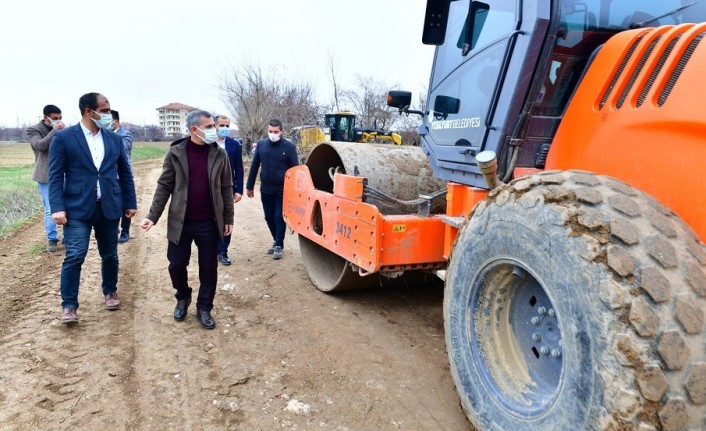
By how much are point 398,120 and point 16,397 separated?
71.2 feet

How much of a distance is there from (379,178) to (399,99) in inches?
31.1

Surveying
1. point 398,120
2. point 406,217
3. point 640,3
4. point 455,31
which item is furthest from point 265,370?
point 398,120

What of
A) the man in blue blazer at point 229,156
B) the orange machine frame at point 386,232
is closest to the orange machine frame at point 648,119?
the orange machine frame at point 386,232

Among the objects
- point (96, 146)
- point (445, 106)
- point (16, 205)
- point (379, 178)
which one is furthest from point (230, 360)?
point (16, 205)

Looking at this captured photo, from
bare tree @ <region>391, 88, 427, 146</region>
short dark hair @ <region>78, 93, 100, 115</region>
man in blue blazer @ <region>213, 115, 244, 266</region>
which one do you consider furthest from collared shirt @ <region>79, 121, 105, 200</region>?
bare tree @ <region>391, 88, 427, 146</region>

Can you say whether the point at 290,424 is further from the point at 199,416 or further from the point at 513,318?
the point at 513,318

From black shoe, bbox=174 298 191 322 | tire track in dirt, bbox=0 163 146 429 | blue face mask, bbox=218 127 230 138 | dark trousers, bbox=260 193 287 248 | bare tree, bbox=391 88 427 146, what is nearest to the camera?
tire track in dirt, bbox=0 163 146 429

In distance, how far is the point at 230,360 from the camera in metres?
3.35

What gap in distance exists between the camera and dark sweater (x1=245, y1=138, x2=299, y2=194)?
19.8 ft

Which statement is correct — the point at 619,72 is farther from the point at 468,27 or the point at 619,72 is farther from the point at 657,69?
the point at 468,27

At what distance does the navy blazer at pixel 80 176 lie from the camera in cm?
374

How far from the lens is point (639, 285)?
154 cm

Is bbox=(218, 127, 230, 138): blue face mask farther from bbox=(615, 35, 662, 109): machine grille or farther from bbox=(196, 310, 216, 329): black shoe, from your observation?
bbox=(615, 35, 662, 109): machine grille

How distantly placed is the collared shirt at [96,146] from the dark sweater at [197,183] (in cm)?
72
